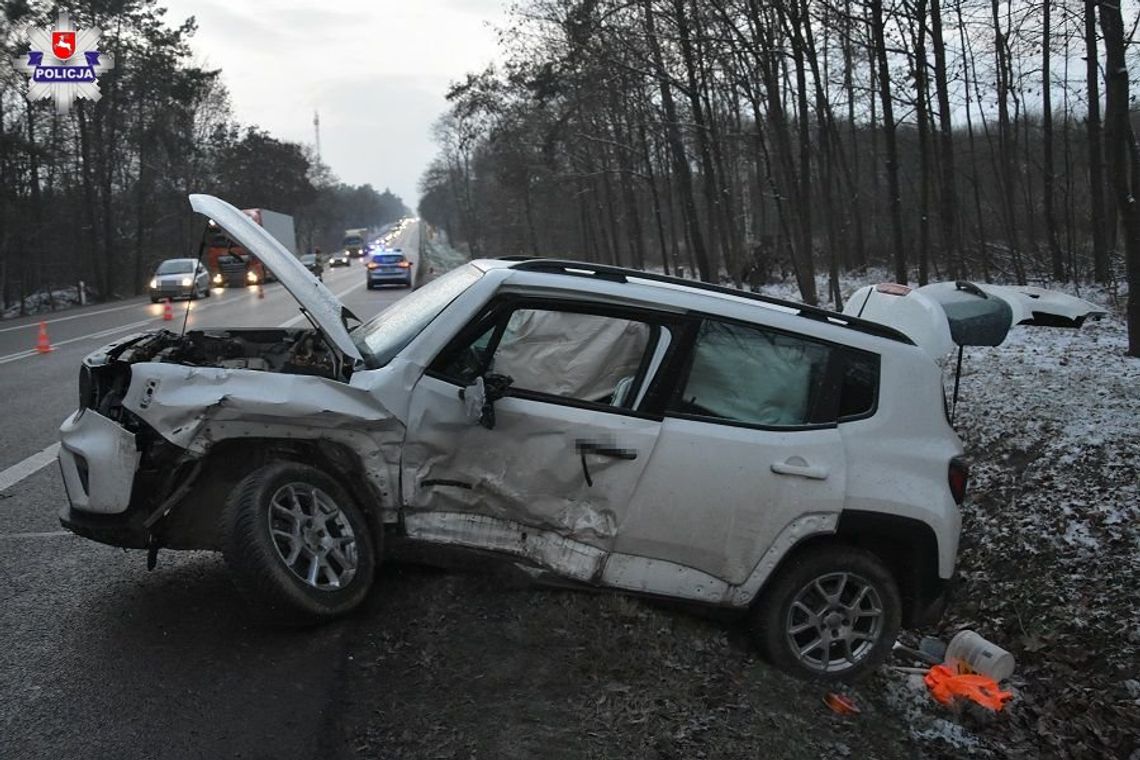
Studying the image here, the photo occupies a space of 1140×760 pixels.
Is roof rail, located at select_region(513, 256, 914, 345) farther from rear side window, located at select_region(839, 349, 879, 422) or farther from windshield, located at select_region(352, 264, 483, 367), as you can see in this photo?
windshield, located at select_region(352, 264, 483, 367)

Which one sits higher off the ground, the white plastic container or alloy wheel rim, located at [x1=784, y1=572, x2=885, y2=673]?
alloy wheel rim, located at [x1=784, y1=572, x2=885, y2=673]

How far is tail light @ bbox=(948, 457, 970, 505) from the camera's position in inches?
169

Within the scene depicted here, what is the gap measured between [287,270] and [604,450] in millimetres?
1776

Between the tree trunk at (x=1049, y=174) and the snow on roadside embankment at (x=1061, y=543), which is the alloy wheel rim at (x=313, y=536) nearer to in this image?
the snow on roadside embankment at (x=1061, y=543)

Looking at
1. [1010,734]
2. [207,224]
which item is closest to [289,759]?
[207,224]

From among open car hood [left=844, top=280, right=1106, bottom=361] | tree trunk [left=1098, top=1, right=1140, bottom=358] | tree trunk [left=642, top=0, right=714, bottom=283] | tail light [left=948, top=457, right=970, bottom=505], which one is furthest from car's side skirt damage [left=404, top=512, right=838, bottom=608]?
tree trunk [left=642, top=0, right=714, bottom=283]

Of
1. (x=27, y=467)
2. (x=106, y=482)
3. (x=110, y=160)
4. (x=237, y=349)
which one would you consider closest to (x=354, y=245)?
(x=110, y=160)

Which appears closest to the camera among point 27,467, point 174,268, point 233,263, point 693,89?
point 233,263

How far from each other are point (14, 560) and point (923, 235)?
17646 mm

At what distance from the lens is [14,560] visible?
5.00m

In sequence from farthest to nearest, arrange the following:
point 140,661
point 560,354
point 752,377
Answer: point 560,354 < point 752,377 < point 140,661

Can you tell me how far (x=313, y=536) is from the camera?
13.0 ft

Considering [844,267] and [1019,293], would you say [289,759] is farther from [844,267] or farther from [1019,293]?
[844,267]

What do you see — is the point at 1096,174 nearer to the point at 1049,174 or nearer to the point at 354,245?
the point at 1049,174
